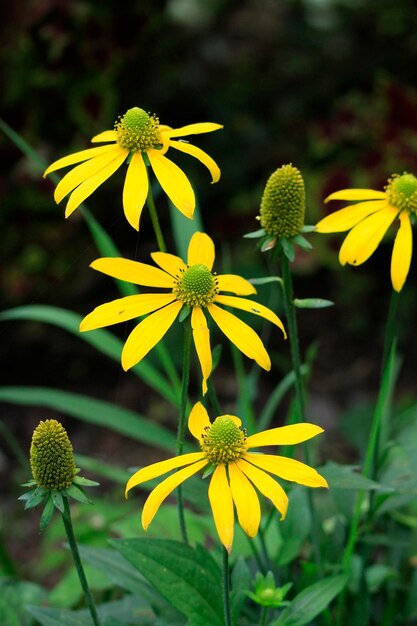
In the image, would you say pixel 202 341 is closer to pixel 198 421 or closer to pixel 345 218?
pixel 198 421

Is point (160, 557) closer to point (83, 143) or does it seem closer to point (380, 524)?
point (380, 524)

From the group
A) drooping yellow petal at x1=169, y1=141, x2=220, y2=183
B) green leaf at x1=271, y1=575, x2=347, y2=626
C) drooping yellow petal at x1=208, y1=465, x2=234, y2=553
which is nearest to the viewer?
drooping yellow petal at x1=208, y1=465, x2=234, y2=553

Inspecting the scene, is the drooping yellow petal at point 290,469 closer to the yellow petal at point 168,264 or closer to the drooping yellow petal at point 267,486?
the drooping yellow petal at point 267,486

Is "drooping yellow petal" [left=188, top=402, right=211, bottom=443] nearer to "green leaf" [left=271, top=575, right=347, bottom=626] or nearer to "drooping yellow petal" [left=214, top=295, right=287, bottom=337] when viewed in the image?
"drooping yellow petal" [left=214, top=295, right=287, bottom=337]

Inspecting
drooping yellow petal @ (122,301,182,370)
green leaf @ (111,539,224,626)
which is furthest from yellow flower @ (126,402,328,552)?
green leaf @ (111,539,224,626)

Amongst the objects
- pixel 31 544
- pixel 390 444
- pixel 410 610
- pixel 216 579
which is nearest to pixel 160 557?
pixel 216 579
